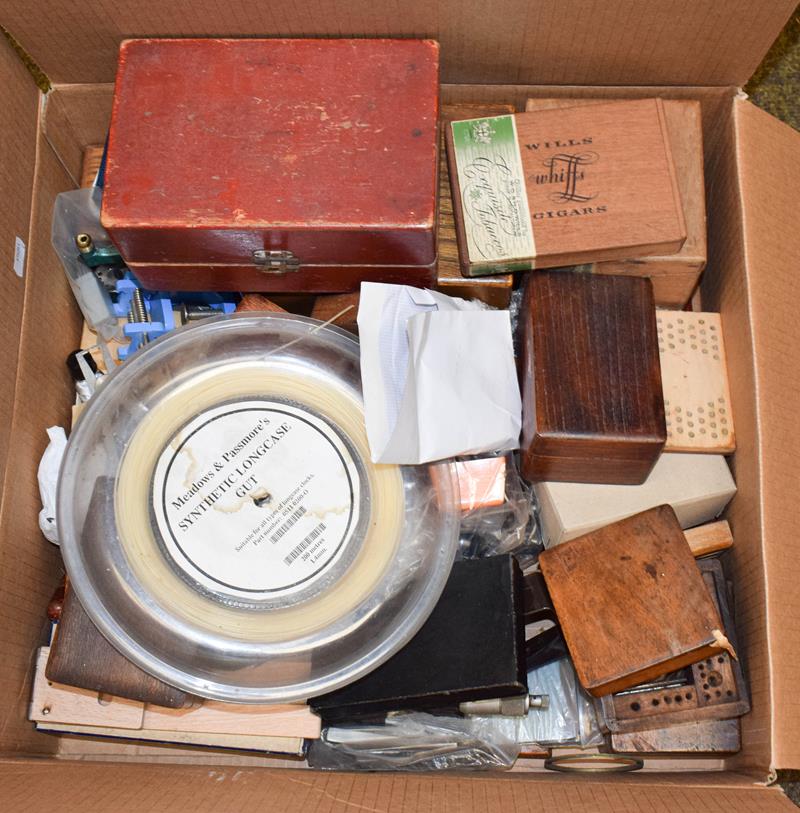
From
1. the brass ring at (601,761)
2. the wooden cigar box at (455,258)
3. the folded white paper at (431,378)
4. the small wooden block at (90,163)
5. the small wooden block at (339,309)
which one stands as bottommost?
the brass ring at (601,761)

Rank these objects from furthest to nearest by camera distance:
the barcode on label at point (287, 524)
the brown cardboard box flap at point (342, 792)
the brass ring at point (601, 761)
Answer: the brass ring at point (601, 761)
the barcode on label at point (287, 524)
the brown cardboard box flap at point (342, 792)

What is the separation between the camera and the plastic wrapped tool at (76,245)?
1.14m

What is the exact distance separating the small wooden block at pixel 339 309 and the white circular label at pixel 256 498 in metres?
0.13

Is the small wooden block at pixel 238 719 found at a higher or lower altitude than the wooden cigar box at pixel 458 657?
lower

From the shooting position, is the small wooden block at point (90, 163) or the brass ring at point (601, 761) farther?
the small wooden block at point (90, 163)

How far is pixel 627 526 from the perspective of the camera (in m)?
1.03

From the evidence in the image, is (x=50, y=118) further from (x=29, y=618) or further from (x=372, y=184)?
(x=29, y=618)

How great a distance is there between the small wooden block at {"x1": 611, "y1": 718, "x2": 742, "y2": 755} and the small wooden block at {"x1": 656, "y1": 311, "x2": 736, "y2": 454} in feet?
1.10

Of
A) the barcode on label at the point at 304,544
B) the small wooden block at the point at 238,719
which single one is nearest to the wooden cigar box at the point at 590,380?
the barcode on label at the point at 304,544

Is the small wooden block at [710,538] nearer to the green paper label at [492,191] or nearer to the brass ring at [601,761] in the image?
the brass ring at [601,761]

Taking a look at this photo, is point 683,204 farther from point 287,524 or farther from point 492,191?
point 287,524

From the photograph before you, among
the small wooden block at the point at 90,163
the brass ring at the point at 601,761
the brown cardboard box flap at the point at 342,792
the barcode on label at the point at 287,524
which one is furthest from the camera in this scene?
the small wooden block at the point at 90,163

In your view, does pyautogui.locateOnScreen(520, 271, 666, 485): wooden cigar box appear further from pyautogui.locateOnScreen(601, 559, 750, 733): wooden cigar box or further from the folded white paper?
pyautogui.locateOnScreen(601, 559, 750, 733): wooden cigar box

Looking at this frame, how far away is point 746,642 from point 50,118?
44.7 inches
